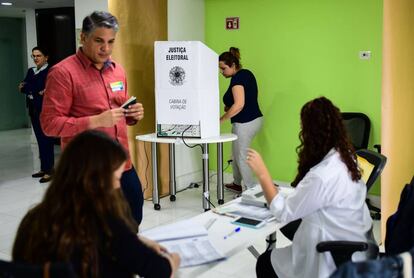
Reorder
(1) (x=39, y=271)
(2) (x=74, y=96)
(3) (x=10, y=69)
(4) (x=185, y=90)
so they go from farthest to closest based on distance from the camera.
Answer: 1. (3) (x=10, y=69)
2. (4) (x=185, y=90)
3. (2) (x=74, y=96)
4. (1) (x=39, y=271)

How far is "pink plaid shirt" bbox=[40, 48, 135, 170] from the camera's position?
2424mm

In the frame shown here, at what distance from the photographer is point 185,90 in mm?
4387

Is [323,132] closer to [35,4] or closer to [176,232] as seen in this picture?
[176,232]

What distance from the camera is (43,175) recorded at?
635 centimetres

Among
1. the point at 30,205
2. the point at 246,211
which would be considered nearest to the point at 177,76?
the point at 30,205

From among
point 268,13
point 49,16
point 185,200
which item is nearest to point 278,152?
point 185,200

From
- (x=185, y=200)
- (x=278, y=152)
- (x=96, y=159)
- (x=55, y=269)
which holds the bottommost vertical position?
(x=185, y=200)

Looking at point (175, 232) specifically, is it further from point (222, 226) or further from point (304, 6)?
point (304, 6)

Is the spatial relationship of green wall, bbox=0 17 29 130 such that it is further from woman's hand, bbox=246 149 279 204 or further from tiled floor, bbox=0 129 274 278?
woman's hand, bbox=246 149 279 204

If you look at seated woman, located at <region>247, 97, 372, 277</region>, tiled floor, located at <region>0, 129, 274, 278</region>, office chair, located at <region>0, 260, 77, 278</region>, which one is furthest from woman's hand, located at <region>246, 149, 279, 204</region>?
tiled floor, located at <region>0, 129, 274, 278</region>

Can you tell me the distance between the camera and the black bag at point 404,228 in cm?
206

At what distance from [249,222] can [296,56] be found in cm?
343

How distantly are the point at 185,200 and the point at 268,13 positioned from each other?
2.18 metres

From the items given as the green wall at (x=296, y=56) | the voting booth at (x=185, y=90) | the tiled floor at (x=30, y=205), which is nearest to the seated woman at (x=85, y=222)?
the tiled floor at (x=30, y=205)
